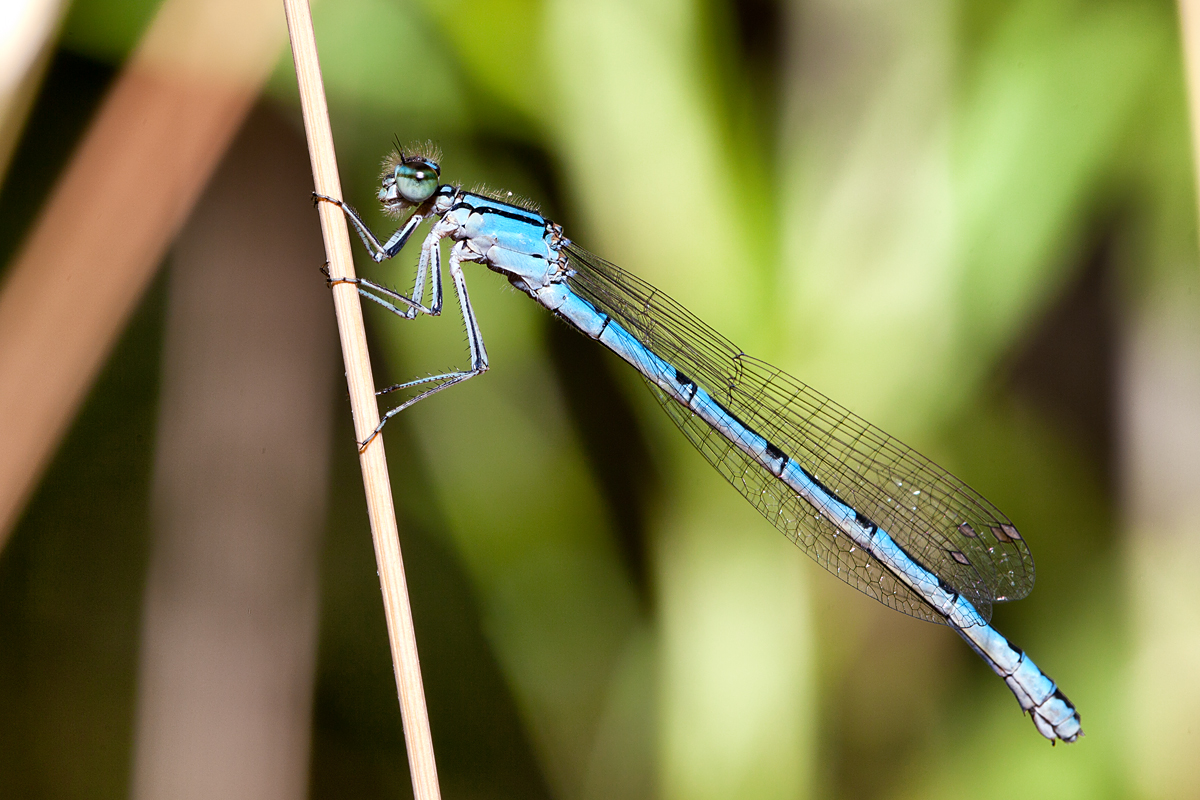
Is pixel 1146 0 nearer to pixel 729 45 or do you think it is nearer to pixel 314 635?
pixel 729 45

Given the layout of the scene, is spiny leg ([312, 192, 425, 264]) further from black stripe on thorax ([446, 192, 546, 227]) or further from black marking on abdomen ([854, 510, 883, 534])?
black marking on abdomen ([854, 510, 883, 534])

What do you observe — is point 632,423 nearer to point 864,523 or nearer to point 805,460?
point 805,460

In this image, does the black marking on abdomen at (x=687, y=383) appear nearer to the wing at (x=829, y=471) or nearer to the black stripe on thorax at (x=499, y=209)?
the wing at (x=829, y=471)

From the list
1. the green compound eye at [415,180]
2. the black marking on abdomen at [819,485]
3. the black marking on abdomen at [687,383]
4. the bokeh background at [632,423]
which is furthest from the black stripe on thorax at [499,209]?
the black marking on abdomen at [819,485]

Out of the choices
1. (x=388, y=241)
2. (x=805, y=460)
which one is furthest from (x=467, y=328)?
(x=805, y=460)

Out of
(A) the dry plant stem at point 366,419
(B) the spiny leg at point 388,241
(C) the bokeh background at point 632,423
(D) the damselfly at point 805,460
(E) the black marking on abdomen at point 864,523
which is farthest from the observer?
(E) the black marking on abdomen at point 864,523
